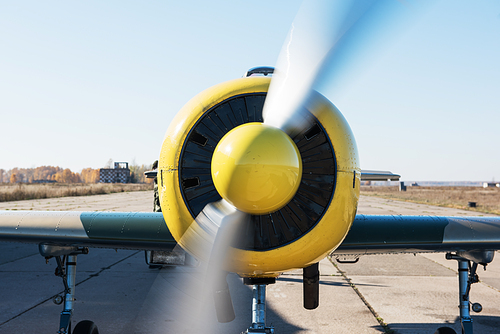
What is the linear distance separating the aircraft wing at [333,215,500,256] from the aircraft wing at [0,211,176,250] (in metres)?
1.55

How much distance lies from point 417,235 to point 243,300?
2.62 m

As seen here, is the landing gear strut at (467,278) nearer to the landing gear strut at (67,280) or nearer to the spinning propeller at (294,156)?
the spinning propeller at (294,156)

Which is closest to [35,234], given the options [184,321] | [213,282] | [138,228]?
[138,228]

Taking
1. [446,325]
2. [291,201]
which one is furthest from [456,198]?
[291,201]

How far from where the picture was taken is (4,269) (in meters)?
6.50

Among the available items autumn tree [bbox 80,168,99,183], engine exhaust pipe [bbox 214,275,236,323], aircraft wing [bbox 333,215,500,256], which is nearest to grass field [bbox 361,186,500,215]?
aircraft wing [bbox 333,215,500,256]

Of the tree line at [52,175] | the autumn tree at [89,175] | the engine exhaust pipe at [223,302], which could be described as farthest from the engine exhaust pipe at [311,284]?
the autumn tree at [89,175]

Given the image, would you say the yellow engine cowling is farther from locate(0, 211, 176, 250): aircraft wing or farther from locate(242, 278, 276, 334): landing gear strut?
locate(0, 211, 176, 250): aircraft wing

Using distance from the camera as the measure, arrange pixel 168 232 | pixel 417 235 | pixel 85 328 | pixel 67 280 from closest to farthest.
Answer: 1. pixel 168 232
2. pixel 417 235
3. pixel 85 328
4. pixel 67 280

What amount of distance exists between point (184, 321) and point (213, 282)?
8.36 feet

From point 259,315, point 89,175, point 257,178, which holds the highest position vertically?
point 89,175

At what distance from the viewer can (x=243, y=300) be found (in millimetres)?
4750

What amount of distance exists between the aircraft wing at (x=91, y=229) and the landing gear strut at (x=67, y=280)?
0.09 m

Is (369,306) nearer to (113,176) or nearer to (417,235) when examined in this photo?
(417,235)
